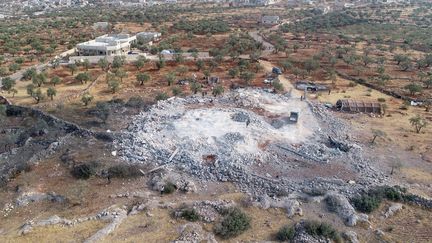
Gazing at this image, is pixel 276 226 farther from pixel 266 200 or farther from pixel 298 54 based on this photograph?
pixel 298 54

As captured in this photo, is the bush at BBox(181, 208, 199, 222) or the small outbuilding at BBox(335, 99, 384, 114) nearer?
the bush at BBox(181, 208, 199, 222)

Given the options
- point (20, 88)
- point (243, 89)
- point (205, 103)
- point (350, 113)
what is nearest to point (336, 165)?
point (350, 113)

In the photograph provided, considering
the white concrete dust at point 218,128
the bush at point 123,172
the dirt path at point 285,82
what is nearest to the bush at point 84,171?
the bush at point 123,172

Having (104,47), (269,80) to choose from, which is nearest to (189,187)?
(269,80)

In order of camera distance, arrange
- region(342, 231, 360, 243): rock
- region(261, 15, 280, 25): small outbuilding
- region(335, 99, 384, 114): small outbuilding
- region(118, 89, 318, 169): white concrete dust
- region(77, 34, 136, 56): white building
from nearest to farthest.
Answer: region(342, 231, 360, 243): rock, region(118, 89, 318, 169): white concrete dust, region(335, 99, 384, 114): small outbuilding, region(77, 34, 136, 56): white building, region(261, 15, 280, 25): small outbuilding

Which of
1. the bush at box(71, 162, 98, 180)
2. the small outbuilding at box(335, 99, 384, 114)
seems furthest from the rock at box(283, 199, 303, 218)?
the small outbuilding at box(335, 99, 384, 114)

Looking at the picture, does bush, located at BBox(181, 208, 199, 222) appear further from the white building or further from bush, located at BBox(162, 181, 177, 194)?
the white building

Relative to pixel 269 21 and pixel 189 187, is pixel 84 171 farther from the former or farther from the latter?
pixel 269 21
